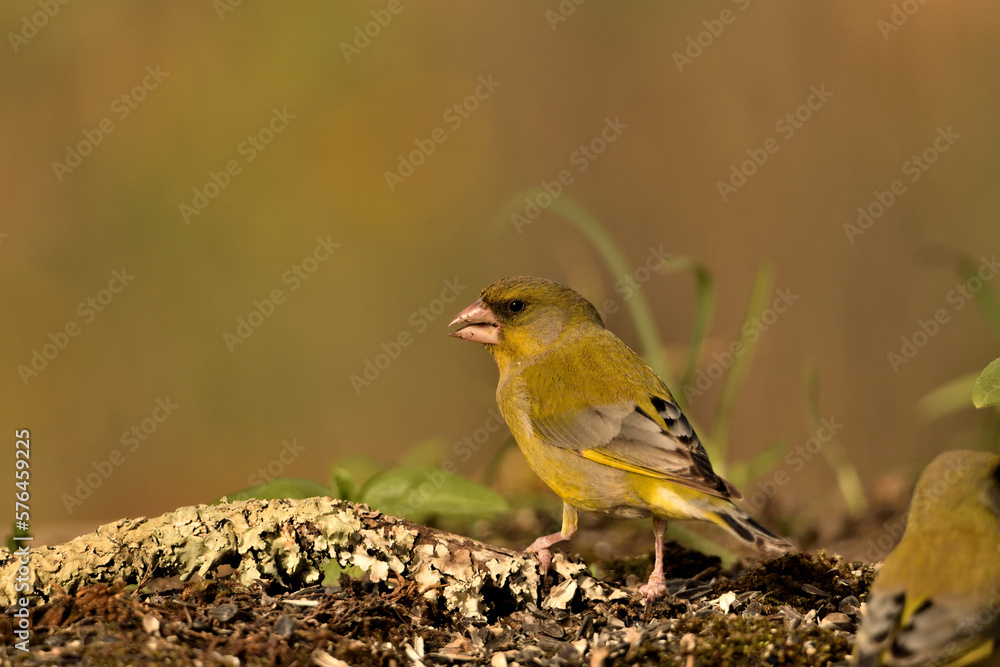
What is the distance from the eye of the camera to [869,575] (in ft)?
12.6

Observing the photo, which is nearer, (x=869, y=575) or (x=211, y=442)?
(x=869, y=575)

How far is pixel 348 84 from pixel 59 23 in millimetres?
3620

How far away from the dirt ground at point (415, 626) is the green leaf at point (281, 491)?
37 cm

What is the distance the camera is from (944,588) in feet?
8.79

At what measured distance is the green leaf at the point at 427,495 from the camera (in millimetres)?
3947

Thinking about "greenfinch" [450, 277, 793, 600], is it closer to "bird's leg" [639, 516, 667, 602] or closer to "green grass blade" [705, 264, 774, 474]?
"bird's leg" [639, 516, 667, 602]

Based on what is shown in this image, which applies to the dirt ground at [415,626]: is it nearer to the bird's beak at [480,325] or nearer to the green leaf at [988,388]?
the green leaf at [988,388]

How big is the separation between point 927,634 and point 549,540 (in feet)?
5.84

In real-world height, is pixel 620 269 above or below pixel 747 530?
above

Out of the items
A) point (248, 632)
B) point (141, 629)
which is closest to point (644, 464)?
point (248, 632)

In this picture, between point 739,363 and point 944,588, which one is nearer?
point 944,588

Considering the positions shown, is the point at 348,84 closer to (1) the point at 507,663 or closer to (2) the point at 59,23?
(2) the point at 59,23

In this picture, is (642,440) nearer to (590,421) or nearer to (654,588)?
(590,421)

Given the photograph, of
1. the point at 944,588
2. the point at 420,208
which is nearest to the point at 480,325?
the point at 944,588
